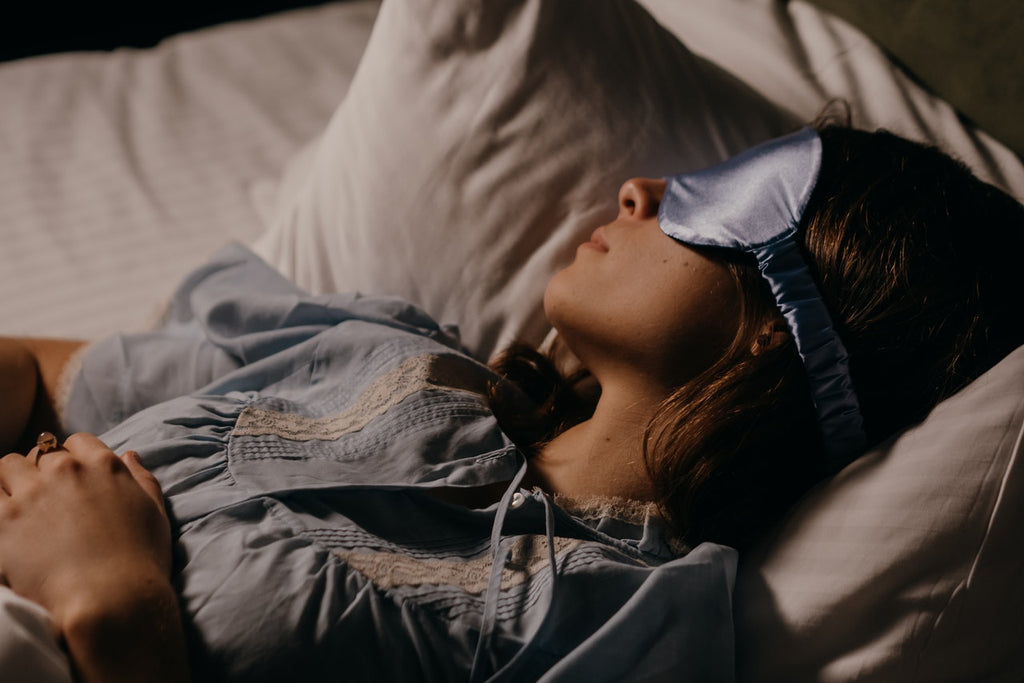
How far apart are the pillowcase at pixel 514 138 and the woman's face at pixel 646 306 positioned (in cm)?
17

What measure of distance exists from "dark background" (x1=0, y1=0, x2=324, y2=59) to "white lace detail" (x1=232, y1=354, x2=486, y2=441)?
2100 millimetres

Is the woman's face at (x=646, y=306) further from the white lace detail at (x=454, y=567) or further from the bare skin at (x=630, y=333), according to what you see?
the white lace detail at (x=454, y=567)

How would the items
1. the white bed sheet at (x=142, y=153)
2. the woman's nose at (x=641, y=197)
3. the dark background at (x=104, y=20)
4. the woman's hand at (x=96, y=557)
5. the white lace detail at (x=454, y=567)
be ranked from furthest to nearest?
the dark background at (x=104, y=20)
the white bed sheet at (x=142, y=153)
the woman's nose at (x=641, y=197)
the white lace detail at (x=454, y=567)
the woman's hand at (x=96, y=557)

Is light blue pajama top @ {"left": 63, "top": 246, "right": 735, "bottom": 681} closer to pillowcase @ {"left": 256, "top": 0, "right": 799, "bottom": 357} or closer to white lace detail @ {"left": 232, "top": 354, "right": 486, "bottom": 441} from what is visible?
white lace detail @ {"left": 232, "top": 354, "right": 486, "bottom": 441}

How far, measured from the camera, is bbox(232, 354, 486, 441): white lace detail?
91cm

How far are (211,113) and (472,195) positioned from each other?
79 cm

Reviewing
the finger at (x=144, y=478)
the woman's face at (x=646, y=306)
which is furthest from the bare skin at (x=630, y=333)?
the finger at (x=144, y=478)

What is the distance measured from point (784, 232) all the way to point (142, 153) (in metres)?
1.19

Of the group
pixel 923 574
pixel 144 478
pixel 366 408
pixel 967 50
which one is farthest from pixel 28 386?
pixel 967 50

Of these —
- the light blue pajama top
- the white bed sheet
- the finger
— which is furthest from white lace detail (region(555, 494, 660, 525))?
the white bed sheet

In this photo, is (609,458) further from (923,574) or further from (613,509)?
(923,574)

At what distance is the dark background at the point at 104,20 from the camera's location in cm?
249

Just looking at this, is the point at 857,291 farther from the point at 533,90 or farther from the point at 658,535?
the point at 533,90

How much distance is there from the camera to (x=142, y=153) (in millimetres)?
1584
